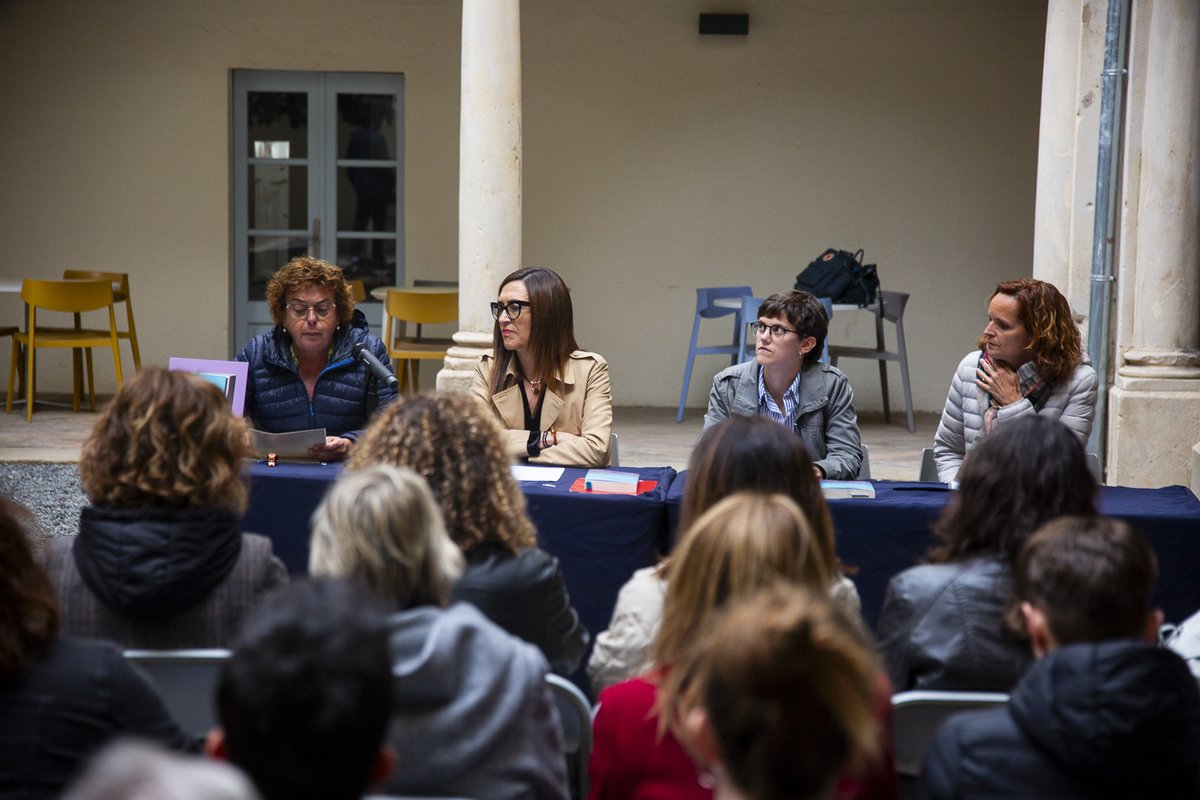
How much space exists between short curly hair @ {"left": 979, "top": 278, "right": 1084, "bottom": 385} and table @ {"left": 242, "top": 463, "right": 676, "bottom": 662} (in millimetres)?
1165

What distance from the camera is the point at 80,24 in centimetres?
873

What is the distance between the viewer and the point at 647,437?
7734 mm

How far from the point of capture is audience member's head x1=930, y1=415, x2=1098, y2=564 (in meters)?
2.34

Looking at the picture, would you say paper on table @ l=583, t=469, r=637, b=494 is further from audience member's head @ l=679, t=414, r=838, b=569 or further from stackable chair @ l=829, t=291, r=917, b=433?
stackable chair @ l=829, t=291, r=917, b=433

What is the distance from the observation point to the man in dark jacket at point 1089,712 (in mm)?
1665

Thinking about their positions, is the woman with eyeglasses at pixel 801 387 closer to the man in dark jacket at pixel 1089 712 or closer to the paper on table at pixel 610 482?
the paper on table at pixel 610 482

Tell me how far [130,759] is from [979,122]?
844 cm

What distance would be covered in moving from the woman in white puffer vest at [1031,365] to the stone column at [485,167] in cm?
263

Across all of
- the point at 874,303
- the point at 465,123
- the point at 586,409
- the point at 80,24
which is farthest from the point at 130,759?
the point at 80,24

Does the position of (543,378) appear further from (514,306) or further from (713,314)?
(713,314)

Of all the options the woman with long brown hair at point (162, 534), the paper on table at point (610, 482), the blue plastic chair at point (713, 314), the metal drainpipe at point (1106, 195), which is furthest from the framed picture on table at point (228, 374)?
the blue plastic chair at point (713, 314)

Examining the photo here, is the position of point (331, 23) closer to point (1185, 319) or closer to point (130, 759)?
point (1185, 319)

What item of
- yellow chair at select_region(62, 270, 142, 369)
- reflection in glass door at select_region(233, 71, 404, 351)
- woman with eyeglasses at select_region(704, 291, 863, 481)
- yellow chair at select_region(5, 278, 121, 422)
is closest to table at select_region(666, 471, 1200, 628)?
woman with eyeglasses at select_region(704, 291, 863, 481)

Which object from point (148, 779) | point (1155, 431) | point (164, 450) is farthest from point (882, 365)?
point (148, 779)
